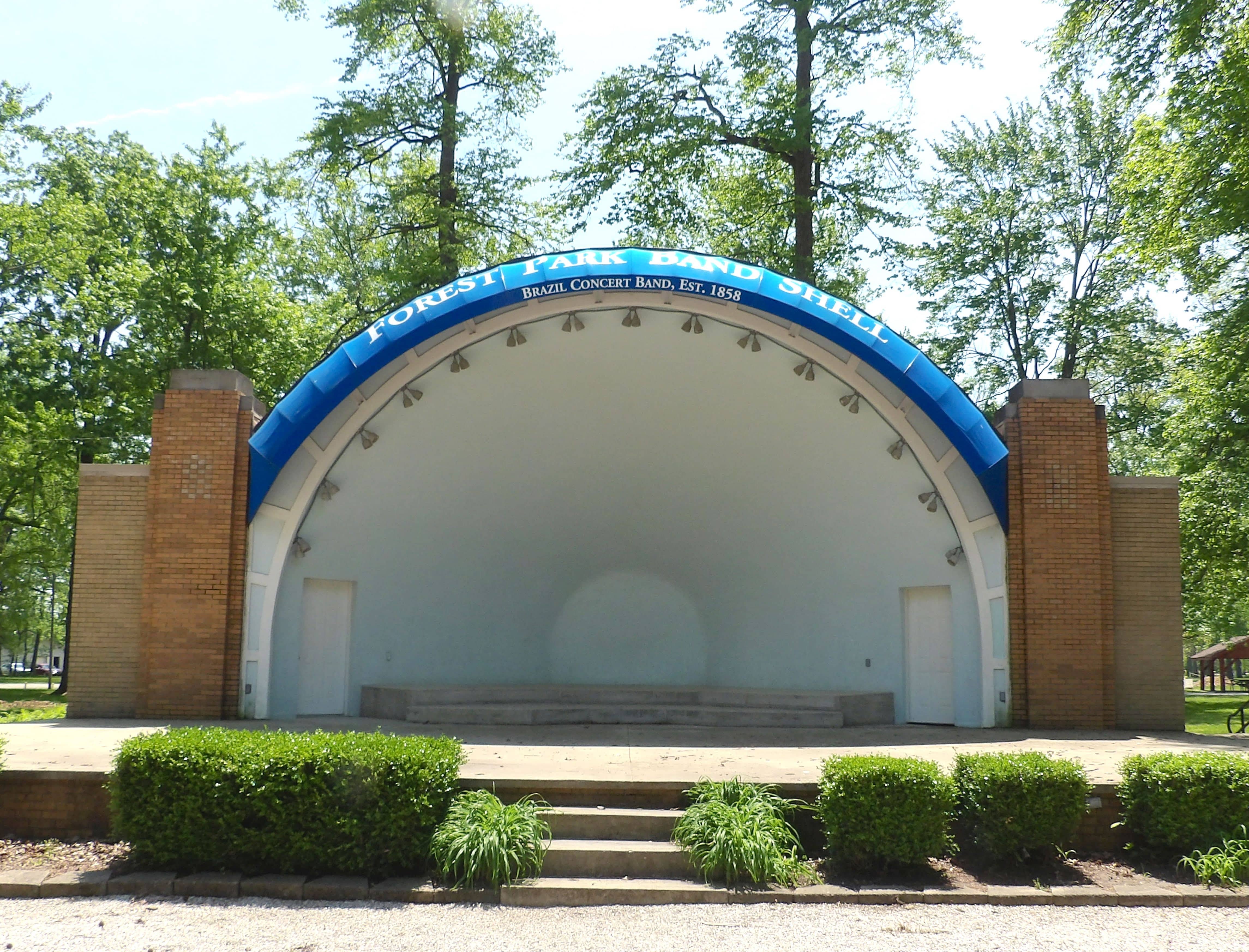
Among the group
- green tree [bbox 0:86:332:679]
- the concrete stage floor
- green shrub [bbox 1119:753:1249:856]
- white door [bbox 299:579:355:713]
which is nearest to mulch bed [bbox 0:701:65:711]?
green tree [bbox 0:86:332:679]

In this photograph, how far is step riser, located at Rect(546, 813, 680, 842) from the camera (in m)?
7.54

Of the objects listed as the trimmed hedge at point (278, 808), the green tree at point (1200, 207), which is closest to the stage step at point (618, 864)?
the trimmed hedge at point (278, 808)

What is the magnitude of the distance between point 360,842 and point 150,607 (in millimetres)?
7395

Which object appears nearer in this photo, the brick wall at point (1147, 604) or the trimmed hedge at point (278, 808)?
the trimmed hedge at point (278, 808)

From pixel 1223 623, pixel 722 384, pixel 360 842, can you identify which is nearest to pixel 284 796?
pixel 360 842

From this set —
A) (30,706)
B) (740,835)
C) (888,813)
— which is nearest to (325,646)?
(740,835)

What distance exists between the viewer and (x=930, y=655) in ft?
48.9

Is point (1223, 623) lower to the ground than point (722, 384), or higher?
lower

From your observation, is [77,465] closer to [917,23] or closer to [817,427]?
[817,427]

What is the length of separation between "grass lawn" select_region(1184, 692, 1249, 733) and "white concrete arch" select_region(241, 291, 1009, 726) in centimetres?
352

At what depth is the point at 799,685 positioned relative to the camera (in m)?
16.6

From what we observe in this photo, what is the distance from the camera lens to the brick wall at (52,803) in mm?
7934

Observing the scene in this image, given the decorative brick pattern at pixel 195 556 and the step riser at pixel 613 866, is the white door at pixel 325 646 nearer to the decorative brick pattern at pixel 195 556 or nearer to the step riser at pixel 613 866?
the decorative brick pattern at pixel 195 556

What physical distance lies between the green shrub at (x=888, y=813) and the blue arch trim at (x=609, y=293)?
6.56 meters
